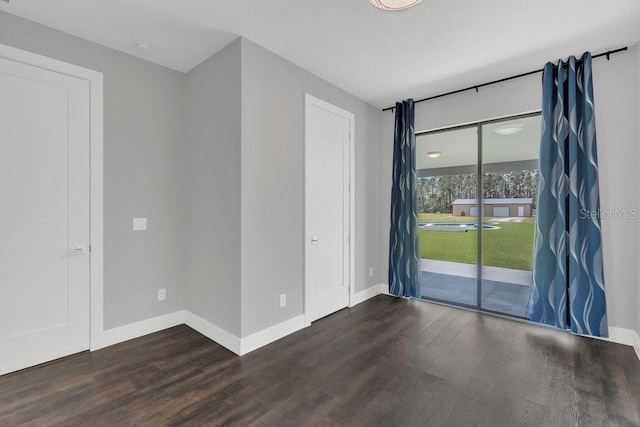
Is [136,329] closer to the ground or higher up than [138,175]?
closer to the ground

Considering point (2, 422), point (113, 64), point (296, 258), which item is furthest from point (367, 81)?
point (2, 422)

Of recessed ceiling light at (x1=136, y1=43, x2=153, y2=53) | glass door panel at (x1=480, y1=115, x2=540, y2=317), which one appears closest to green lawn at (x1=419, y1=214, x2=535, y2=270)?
glass door panel at (x1=480, y1=115, x2=540, y2=317)

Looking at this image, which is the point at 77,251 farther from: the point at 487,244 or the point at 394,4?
the point at 487,244

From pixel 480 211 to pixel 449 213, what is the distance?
386 millimetres

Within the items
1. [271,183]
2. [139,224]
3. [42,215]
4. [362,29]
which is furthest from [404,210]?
[42,215]

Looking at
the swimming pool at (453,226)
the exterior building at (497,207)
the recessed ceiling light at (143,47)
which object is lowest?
the swimming pool at (453,226)

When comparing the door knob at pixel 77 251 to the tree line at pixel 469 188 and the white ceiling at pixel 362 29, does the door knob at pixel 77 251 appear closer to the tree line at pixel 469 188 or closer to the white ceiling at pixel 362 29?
the white ceiling at pixel 362 29

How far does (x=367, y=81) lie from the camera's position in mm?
3494

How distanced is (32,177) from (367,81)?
3.32m

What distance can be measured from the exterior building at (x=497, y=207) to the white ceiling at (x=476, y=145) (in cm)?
48

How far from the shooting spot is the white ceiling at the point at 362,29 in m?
2.18

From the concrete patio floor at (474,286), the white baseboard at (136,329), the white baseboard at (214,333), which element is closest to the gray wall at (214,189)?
the white baseboard at (214,333)

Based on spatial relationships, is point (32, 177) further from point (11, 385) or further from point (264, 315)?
point (264, 315)

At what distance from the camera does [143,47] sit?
107 inches
